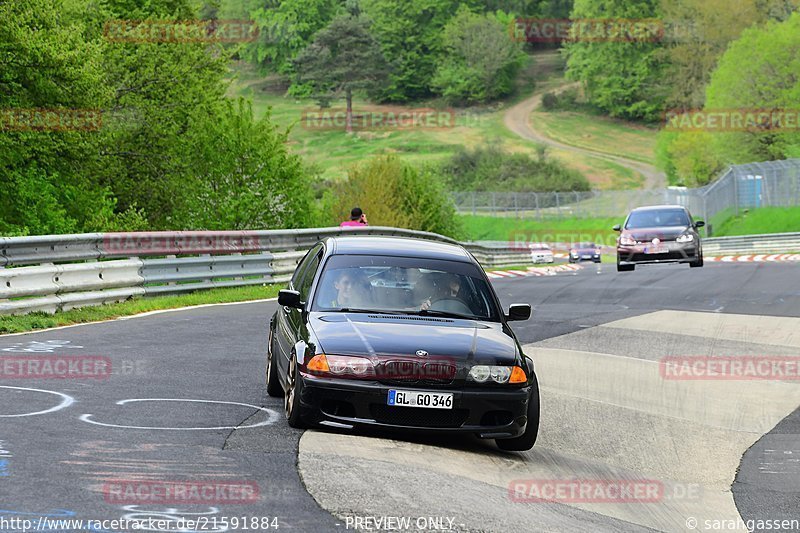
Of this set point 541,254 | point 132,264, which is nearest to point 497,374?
point 132,264

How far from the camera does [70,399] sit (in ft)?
32.3

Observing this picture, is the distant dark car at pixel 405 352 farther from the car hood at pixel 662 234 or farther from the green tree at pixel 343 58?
the green tree at pixel 343 58

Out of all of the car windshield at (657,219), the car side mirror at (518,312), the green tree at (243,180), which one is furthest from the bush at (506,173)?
the car side mirror at (518,312)

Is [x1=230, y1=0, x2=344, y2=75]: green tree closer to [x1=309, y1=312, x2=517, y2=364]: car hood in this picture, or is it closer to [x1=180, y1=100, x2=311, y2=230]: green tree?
[x1=180, y1=100, x2=311, y2=230]: green tree

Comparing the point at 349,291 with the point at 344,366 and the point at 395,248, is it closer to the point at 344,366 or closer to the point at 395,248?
the point at 395,248

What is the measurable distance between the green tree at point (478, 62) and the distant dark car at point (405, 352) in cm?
15599

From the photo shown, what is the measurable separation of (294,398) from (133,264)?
10.8 meters

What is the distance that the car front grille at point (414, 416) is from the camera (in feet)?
28.2

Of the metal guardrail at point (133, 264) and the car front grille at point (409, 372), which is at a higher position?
the car front grille at point (409, 372)

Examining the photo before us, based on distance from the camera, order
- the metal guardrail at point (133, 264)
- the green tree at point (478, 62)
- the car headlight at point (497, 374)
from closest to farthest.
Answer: the car headlight at point (497, 374), the metal guardrail at point (133, 264), the green tree at point (478, 62)

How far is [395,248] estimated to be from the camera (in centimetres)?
1041

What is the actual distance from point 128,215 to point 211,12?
124 meters

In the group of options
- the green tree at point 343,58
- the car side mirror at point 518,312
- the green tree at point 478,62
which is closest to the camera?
the car side mirror at point 518,312

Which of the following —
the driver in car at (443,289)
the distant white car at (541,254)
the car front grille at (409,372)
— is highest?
the driver in car at (443,289)
